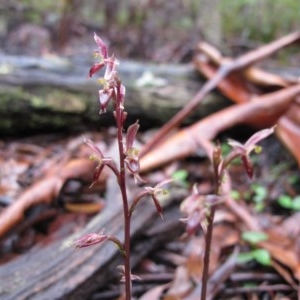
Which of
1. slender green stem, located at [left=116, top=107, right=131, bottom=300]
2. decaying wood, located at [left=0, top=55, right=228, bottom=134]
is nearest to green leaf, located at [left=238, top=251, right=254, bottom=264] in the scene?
slender green stem, located at [left=116, top=107, right=131, bottom=300]

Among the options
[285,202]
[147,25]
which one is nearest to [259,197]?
[285,202]

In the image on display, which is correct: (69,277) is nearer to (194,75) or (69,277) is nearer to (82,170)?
(82,170)

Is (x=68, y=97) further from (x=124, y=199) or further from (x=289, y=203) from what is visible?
(x=124, y=199)

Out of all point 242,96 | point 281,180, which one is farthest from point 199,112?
point 281,180

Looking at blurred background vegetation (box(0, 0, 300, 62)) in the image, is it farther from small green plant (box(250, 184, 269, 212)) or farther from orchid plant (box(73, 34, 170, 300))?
orchid plant (box(73, 34, 170, 300))

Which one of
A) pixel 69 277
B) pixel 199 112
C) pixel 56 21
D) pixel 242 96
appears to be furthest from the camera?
pixel 56 21
